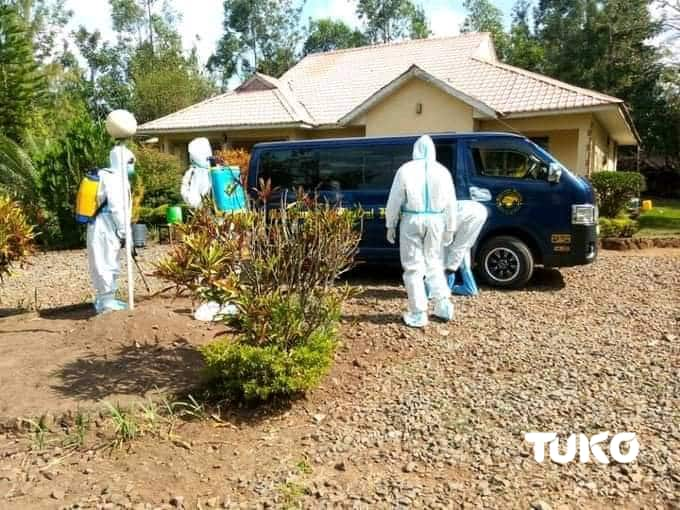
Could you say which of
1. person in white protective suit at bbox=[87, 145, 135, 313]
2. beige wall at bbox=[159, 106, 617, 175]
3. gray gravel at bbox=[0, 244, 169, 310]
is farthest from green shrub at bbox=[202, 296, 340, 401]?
beige wall at bbox=[159, 106, 617, 175]

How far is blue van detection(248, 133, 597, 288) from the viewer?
7.21m

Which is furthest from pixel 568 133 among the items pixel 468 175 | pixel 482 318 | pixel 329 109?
pixel 482 318

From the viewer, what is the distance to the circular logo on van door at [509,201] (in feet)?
24.2

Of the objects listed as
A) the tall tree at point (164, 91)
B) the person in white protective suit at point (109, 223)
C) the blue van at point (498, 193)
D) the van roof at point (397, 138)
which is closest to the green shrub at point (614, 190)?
→ the van roof at point (397, 138)

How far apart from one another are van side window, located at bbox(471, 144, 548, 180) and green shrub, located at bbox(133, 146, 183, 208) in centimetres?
1023

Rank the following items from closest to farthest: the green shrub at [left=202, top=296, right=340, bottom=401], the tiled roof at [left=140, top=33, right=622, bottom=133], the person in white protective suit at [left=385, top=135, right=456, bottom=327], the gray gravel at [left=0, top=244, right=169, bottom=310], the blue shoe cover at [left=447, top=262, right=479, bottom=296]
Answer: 1. the green shrub at [left=202, top=296, right=340, bottom=401]
2. the person in white protective suit at [left=385, top=135, right=456, bottom=327]
3. the blue shoe cover at [left=447, top=262, right=479, bottom=296]
4. the gray gravel at [left=0, top=244, right=169, bottom=310]
5. the tiled roof at [left=140, top=33, right=622, bottom=133]

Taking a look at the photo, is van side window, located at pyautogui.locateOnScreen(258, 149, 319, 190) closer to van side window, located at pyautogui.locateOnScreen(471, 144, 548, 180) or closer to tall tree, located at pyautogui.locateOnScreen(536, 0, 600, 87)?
van side window, located at pyautogui.locateOnScreen(471, 144, 548, 180)

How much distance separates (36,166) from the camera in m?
13.1

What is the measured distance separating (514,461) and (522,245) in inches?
175

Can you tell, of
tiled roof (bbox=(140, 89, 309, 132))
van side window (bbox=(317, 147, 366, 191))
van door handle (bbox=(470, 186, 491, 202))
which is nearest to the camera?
van door handle (bbox=(470, 186, 491, 202))

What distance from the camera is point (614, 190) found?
41.0ft

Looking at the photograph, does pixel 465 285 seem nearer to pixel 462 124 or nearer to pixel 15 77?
pixel 462 124

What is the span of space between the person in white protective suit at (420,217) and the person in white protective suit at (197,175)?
2.35 m

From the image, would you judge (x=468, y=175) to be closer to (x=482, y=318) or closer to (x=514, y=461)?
(x=482, y=318)
